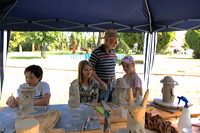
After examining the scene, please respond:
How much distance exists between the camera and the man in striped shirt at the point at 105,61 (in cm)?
237

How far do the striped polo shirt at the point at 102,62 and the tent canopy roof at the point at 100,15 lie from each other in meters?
0.60

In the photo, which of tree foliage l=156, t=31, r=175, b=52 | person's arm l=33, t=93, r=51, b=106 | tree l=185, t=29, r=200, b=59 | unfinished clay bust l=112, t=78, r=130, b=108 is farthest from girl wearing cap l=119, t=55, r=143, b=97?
tree l=185, t=29, r=200, b=59

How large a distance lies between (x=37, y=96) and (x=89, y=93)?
567 mm

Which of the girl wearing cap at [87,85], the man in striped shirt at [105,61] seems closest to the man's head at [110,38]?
the man in striped shirt at [105,61]

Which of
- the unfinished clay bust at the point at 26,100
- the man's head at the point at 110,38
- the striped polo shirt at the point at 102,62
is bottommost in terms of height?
the unfinished clay bust at the point at 26,100

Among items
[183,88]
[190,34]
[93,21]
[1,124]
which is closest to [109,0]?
[93,21]

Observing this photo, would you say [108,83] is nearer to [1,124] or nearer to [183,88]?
[1,124]

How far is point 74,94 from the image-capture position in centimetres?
144

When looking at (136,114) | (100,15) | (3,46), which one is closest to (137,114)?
(136,114)

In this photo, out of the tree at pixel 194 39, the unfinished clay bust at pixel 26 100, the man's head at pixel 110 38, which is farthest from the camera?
the tree at pixel 194 39

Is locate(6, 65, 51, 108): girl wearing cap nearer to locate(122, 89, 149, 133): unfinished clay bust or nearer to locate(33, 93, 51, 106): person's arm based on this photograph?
locate(33, 93, 51, 106): person's arm

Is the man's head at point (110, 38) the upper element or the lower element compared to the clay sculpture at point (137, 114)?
upper

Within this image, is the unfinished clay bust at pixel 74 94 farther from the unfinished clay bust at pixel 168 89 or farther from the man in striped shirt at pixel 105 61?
the man in striped shirt at pixel 105 61

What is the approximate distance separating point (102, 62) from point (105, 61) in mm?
45
